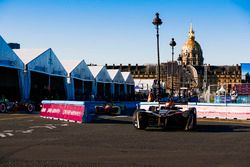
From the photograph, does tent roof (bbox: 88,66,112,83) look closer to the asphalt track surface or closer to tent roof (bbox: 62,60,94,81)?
tent roof (bbox: 62,60,94,81)

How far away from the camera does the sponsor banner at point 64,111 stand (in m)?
22.5

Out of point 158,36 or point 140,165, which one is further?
point 158,36

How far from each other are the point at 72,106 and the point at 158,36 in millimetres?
9889

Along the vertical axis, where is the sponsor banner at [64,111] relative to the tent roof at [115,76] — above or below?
below

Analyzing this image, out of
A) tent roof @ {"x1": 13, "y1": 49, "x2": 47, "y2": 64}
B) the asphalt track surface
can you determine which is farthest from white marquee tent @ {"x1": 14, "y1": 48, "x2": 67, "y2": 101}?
the asphalt track surface

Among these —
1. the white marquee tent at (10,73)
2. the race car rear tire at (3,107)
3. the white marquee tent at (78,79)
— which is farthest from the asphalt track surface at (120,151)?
the white marquee tent at (78,79)

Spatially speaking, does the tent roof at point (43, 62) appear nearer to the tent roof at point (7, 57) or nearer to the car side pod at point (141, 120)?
the tent roof at point (7, 57)

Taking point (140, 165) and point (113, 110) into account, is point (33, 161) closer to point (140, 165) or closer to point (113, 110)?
point (140, 165)

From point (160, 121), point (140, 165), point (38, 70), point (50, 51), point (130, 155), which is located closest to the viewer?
point (140, 165)

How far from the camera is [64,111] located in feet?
79.2

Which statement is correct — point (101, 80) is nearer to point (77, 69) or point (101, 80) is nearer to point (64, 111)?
point (77, 69)

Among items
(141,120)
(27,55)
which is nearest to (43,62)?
(27,55)

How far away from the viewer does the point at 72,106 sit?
76.9 ft

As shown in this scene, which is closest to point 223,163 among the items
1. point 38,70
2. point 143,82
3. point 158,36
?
point 158,36
